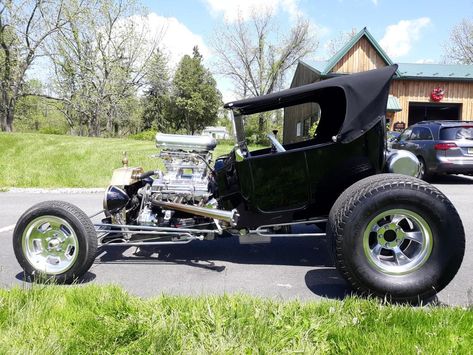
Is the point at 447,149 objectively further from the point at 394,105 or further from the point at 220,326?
the point at 394,105

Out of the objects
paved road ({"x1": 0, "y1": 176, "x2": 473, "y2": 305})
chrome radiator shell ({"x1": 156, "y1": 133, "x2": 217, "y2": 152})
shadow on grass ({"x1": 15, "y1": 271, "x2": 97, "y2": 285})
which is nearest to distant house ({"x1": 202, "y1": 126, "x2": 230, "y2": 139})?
chrome radiator shell ({"x1": 156, "y1": 133, "x2": 217, "y2": 152})

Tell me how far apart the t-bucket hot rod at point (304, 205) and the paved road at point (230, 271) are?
325 millimetres

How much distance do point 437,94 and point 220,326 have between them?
2468cm

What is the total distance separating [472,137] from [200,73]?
1986 inches

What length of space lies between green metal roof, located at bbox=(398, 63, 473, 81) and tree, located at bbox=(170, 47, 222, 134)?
34.4 metres

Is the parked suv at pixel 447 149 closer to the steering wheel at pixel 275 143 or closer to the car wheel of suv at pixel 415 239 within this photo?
the steering wheel at pixel 275 143

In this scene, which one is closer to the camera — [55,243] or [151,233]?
[55,243]

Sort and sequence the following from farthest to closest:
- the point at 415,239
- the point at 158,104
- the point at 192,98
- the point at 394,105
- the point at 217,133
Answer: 1. the point at 158,104
2. the point at 192,98
3. the point at 217,133
4. the point at 394,105
5. the point at 415,239

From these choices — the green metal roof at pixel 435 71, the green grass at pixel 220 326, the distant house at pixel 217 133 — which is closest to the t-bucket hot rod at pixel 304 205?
the green grass at pixel 220 326

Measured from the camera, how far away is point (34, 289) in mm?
3455

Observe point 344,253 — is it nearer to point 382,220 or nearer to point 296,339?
point 382,220

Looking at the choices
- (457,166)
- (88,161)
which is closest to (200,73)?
(88,161)

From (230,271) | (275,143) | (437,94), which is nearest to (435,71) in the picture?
(437,94)

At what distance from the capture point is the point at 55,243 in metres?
4.16
